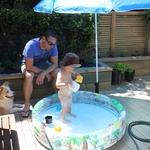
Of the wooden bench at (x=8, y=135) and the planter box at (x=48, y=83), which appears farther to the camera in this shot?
the planter box at (x=48, y=83)

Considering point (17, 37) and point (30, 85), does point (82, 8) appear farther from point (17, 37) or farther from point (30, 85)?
point (17, 37)

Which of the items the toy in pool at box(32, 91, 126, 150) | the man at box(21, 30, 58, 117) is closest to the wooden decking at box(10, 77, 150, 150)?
the toy in pool at box(32, 91, 126, 150)

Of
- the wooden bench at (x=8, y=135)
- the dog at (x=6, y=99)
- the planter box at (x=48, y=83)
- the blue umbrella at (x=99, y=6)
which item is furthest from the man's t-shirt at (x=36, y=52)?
the wooden bench at (x=8, y=135)

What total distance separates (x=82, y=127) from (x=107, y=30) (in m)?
3.09

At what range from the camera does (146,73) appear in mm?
5516

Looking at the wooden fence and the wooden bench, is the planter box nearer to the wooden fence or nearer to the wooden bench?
the wooden fence

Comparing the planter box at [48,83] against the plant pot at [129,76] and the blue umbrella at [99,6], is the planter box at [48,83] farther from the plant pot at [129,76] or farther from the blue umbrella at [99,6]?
the blue umbrella at [99,6]

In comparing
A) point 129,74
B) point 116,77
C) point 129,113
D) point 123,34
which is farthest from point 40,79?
point 123,34

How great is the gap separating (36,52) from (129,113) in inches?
69.7

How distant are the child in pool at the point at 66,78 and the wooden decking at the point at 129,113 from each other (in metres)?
0.54

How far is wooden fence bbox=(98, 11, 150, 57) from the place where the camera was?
5.28 meters

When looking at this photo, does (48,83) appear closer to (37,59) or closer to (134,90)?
(37,59)

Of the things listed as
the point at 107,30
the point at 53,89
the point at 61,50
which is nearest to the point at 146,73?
the point at 107,30

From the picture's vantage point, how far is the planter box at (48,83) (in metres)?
3.70
